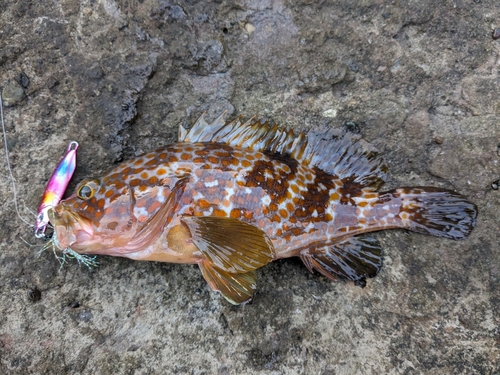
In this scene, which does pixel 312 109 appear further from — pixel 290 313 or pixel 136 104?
pixel 290 313

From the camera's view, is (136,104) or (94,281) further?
(136,104)

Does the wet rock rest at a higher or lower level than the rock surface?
higher

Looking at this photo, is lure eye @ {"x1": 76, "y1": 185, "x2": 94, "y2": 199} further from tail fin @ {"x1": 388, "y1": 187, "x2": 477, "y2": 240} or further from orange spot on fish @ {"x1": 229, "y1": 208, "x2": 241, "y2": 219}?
tail fin @ {"x1": 388, "y1": 187, "x2": 477, "y2": 240}

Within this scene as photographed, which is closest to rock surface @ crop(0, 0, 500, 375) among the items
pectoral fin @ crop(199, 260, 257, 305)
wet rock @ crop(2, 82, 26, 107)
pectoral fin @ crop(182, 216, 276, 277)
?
wet rock @ crop(2, 82, 26, 107)

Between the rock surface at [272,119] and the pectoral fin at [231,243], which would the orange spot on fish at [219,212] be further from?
the rock surface at [272,119]

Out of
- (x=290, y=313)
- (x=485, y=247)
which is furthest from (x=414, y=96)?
(x=290, y=313)

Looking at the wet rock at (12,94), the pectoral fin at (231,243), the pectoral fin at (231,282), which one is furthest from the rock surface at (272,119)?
the pectoral fin at (231,243)
